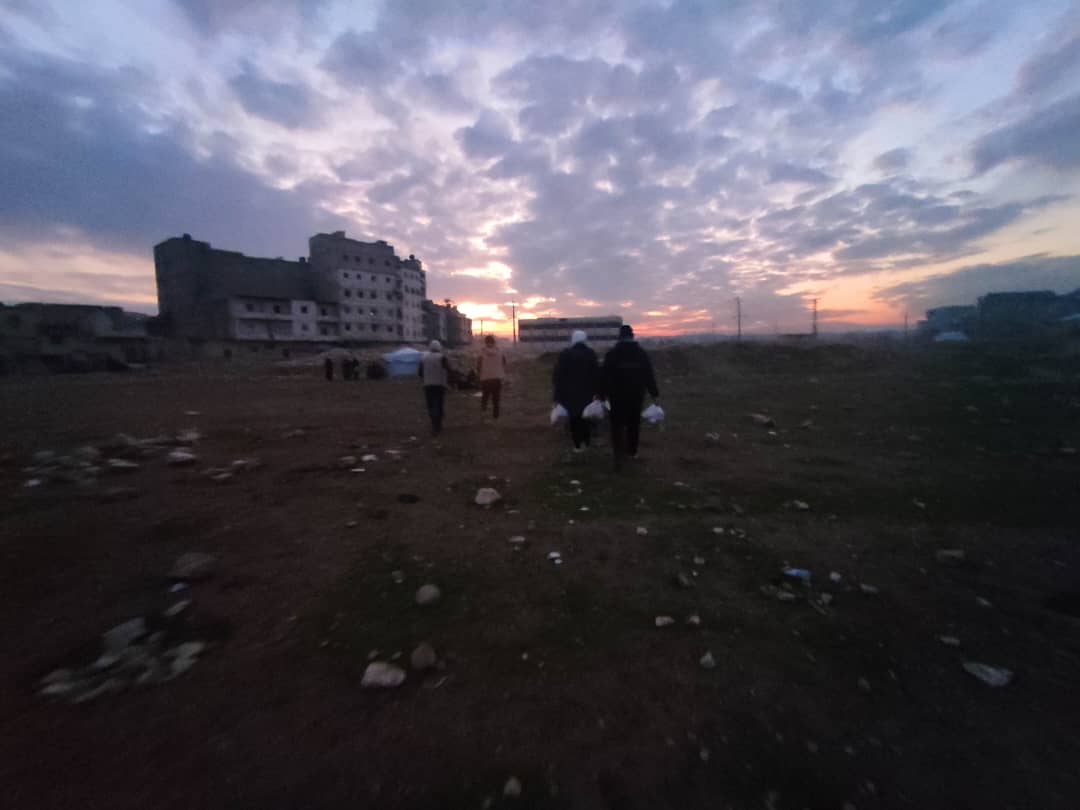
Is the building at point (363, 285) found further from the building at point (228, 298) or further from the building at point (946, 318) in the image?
the building at point (946, 318)

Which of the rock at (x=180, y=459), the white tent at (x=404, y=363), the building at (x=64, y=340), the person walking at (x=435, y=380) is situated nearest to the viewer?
the rock at (x=180, y=459)

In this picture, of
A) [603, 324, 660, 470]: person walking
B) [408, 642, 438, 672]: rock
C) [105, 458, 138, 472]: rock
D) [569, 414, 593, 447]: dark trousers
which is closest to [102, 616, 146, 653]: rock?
[408, 642, 438, 672]: rock

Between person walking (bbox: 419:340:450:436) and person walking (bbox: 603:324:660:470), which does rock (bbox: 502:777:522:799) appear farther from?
person walking (bbox: 419:340:450:436)

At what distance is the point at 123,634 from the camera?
8.10ft

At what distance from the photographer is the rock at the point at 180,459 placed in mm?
5796

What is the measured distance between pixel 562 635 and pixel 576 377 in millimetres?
4188

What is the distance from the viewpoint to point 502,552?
3486mm

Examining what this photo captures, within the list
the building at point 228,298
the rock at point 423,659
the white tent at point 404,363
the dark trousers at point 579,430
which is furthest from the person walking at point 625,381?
the building at point 228,298

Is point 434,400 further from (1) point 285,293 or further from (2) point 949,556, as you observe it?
(1) point 285,293

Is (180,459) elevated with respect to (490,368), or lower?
lower

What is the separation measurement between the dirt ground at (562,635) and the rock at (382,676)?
48 millimetres

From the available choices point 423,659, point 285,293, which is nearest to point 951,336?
point 423,659

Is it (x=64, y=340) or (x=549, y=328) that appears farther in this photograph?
(x=549, y=328)

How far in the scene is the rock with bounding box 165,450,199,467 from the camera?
580 centimetres
